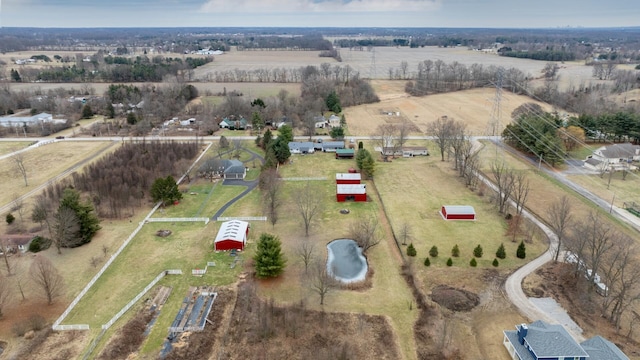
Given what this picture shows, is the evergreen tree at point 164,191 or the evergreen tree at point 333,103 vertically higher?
the evergreen tree at point 333,103

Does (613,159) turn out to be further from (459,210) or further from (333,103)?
(333,103)

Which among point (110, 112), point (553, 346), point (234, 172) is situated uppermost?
point (110, 112)

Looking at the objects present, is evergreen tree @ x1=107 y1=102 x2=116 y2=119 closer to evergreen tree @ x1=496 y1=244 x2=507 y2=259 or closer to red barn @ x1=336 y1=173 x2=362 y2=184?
red barn @ x1=336 y1=173 x2=362 y2=184

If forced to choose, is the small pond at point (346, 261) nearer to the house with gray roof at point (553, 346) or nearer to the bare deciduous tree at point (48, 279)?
the house with gray roof at point (553, 346)

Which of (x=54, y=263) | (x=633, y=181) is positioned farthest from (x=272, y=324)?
(x=633, y=181)

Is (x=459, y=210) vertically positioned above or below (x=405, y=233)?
above

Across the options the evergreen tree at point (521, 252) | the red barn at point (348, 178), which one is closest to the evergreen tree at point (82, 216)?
the red barn at point (348, 178)

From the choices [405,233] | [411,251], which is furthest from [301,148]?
[411,251]
